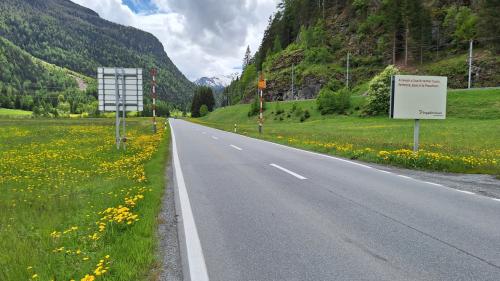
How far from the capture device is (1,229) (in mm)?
5781

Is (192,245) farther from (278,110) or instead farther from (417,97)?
(278,110)

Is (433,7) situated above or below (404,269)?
above

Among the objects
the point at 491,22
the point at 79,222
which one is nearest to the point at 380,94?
the point at 491,22

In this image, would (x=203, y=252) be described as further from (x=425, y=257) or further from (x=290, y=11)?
(x=290, y=11)

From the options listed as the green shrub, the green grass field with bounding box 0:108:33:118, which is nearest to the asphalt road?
the green shrub

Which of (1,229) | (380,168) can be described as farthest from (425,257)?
(380,168)

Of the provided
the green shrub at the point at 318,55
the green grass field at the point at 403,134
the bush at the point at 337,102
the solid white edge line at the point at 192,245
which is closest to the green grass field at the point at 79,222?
the solid white edge line at the point at 192,245

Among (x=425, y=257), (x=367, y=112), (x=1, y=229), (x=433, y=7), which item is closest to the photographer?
(x=425, y=257)

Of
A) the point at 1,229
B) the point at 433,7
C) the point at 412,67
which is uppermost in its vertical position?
the point at 433,7

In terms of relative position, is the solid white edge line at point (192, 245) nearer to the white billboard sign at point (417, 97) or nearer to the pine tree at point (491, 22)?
the white billboard sign at point (417, 97)

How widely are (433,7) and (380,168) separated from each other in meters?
82.2

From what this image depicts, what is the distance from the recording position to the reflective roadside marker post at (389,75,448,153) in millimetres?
12938

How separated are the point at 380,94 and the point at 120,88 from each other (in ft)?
134

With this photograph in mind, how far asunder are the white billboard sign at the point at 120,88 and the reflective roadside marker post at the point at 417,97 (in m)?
11.5
